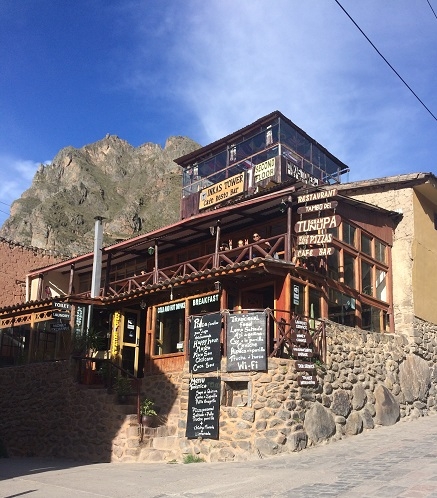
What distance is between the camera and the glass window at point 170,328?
16062 mm

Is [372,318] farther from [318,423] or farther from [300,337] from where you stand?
[318,423]

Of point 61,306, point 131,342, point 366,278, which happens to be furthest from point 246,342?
point 61,306

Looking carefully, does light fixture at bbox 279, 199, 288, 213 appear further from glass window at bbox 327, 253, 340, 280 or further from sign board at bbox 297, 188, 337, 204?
glass window at bbox 327, 253, 340, 280

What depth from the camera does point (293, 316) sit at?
1373cm

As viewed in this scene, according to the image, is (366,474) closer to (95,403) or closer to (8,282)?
(95,403)

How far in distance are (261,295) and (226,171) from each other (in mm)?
8574

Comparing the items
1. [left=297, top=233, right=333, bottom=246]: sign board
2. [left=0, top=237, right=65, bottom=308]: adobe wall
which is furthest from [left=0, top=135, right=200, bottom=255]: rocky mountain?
[left=297, top=233, right=333, bottom=246]: sign board

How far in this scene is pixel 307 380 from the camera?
43.5 feet

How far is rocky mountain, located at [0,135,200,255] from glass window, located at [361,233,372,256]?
185 feet

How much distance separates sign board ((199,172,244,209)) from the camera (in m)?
22.0

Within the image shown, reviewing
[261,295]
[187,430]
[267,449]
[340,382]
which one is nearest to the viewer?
[267,449]

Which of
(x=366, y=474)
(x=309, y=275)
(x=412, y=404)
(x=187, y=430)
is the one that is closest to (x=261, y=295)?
(x=309, y=275)

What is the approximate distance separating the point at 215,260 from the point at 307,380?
4575 mm

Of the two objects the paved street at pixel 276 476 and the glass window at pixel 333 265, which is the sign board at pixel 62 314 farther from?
the glass window at pixel 333 265
